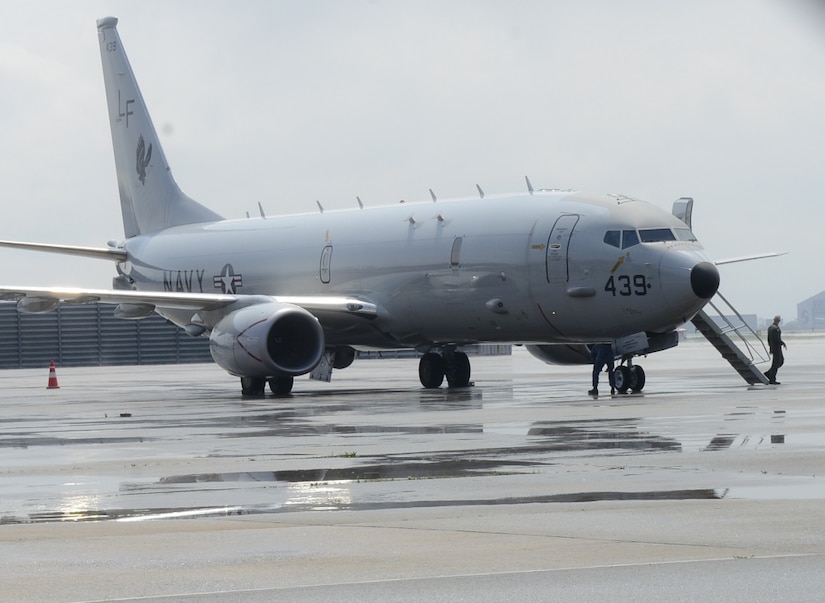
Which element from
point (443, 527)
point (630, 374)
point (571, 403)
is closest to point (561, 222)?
point (630, 374)

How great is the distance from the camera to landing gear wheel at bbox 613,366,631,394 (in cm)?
2739

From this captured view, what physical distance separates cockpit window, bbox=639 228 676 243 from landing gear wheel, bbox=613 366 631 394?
2366 millimetres

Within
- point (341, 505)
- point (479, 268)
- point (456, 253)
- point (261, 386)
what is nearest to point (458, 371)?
point (456, 253)

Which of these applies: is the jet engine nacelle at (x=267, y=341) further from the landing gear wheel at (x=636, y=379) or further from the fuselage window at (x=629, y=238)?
the fuselage window at (x=629, y=238)

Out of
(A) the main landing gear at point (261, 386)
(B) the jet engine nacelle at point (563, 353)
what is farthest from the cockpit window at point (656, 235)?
(A) the main landing gear at point (261, 386)

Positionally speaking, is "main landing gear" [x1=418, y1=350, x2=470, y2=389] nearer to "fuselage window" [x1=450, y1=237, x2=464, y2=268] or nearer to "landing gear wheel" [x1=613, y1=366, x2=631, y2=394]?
"fuselage window" [x1=450, y1=237, x2=464, y2=268]

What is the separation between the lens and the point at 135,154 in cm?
4191

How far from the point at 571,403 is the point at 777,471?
12.2 m

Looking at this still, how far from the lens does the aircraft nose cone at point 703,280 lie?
87.4 feet

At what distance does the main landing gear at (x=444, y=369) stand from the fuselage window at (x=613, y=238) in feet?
18.9

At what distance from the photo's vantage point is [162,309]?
38.0m

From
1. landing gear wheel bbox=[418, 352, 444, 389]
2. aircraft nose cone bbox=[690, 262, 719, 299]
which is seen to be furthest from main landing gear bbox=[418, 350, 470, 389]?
aircraft nose cone bbox=[690, 262, 719, 299]

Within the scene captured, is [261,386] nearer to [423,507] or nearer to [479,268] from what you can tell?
[479,268]

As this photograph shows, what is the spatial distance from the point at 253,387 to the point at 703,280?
909 cm
